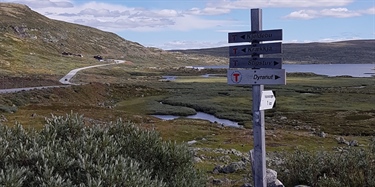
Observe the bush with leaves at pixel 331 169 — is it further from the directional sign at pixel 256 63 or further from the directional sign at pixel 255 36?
the directional sign at pixel 255 36

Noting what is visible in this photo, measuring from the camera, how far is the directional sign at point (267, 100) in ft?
35.2

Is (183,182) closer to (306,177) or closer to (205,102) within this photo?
(306,177)

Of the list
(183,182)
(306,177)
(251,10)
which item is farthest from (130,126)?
(306,177)

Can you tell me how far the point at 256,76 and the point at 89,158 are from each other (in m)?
4.57

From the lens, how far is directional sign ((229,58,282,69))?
10.8 meters

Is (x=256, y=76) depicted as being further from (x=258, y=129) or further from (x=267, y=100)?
(x=258, y=129)

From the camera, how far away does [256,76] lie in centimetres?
1097

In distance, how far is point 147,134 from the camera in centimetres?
1180

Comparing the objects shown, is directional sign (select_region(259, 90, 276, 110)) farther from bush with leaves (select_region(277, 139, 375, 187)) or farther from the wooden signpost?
bush with leaves (select_region(277, 139, 375, 187))

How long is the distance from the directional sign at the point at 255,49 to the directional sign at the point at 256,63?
0.18 meters

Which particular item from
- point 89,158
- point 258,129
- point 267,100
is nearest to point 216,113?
point 258,129

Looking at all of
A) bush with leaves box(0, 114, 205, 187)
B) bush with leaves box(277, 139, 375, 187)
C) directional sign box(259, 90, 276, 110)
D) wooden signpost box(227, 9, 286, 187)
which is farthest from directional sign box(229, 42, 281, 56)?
bush with leaves box(277, 139, 375, 187)

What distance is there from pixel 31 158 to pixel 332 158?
447 inches

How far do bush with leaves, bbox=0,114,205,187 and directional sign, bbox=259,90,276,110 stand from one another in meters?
2.43
